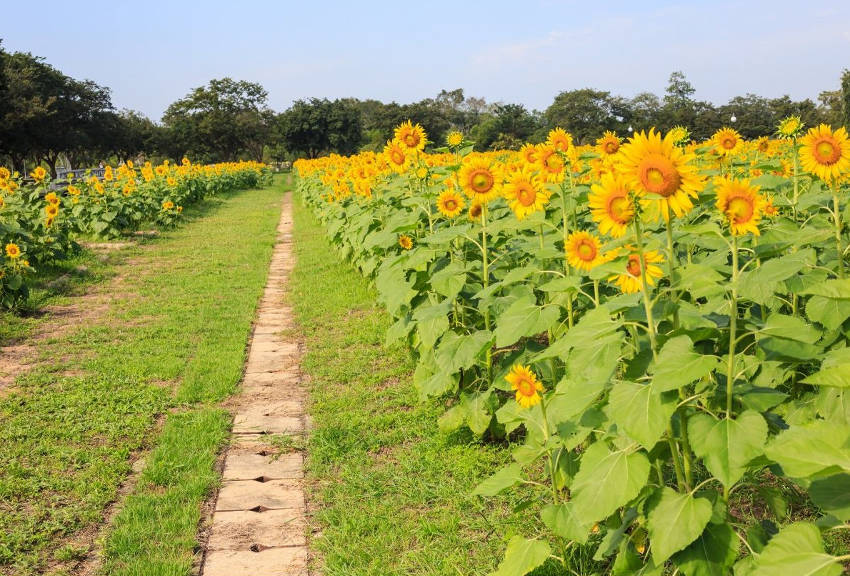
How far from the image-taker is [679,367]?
6.12 feet

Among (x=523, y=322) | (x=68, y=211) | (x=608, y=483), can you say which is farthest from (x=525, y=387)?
(x=68, y=211)

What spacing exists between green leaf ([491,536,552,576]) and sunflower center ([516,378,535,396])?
1.72ft

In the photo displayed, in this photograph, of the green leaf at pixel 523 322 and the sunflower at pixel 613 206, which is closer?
the sunflower at pixel 613 206

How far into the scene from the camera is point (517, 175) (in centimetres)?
369

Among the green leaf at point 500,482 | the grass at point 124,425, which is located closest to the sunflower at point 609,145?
the green leaf at point 500,482

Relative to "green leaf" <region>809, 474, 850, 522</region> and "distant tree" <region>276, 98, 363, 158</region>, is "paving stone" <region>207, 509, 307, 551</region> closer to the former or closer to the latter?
"green leaf" <region>809, 474, 850, 522</region>

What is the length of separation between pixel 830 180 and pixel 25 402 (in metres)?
4.95

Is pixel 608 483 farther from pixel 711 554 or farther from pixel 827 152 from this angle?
pixel 827 152

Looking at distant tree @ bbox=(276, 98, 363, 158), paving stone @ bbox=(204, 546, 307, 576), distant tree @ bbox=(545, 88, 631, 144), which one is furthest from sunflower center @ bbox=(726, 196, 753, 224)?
distant tree @ bbox=(276, 98, 363, 158)

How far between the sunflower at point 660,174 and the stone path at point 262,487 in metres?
2.05

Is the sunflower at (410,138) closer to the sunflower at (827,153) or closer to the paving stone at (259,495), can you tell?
the paving stone at (259,495)

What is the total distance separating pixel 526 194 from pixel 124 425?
292 cm

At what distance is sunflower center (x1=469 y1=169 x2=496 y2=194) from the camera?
12.6 feet

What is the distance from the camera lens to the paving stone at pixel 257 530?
323cm
